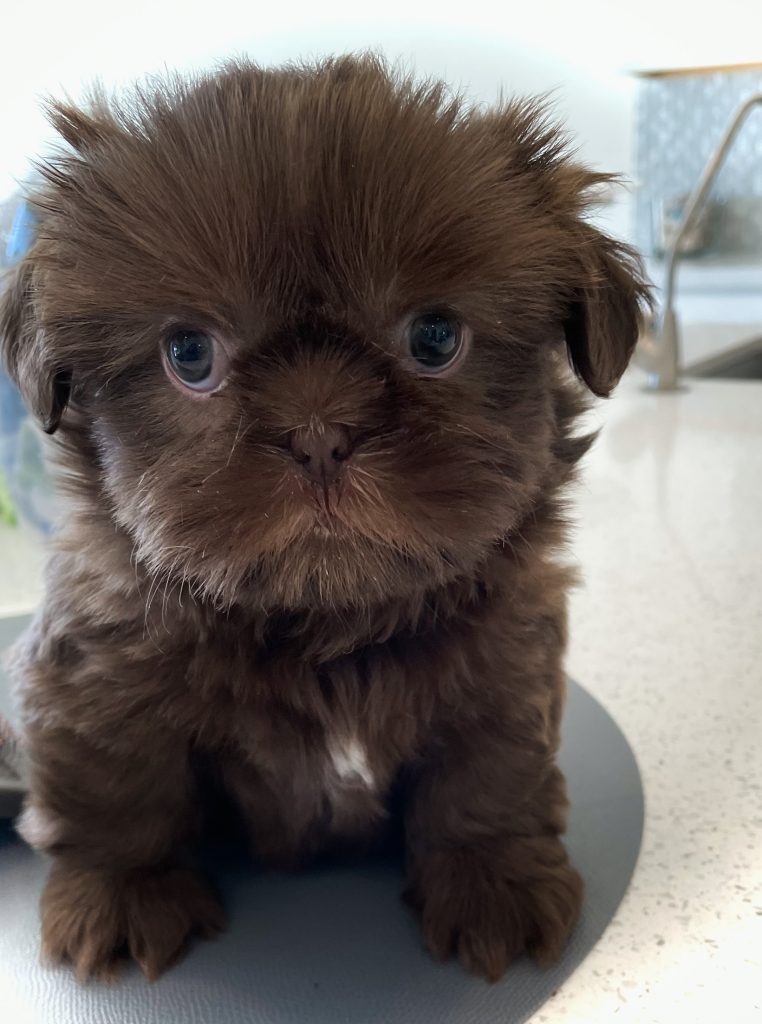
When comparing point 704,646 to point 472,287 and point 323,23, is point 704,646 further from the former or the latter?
point 323,23

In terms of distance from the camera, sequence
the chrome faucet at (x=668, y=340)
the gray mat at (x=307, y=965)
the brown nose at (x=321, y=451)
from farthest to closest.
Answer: the chrome faucet at (x=668, y=340)
the gray mat at (x=307, y=965)
the brown nose at (x=321, y=451)

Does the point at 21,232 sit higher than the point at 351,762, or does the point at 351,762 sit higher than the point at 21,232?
the point at 21,232

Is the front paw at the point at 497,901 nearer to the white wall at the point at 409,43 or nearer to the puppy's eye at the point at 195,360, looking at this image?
the puppy's eye at the point at 195,360

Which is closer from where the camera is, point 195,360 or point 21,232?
point 195,360

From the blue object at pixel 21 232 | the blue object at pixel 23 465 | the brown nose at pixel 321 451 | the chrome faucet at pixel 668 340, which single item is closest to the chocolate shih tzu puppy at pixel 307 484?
the brown nose at pixel 321 451

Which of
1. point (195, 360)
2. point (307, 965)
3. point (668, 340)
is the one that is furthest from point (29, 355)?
point (668, 340)

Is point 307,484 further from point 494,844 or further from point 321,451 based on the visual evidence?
point 494,844

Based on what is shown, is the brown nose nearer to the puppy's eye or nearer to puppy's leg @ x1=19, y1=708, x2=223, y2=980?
the puppy's eye

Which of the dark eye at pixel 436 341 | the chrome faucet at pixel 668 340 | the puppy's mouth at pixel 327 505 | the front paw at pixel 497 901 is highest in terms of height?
the dark eye at pixel 436 341
